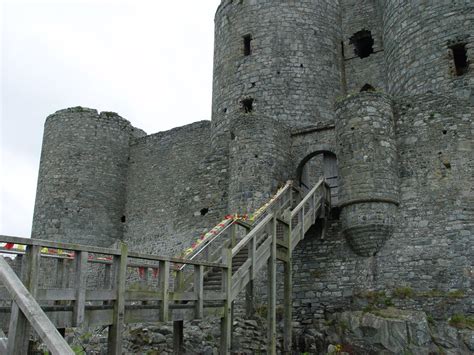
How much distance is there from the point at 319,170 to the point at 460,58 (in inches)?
209

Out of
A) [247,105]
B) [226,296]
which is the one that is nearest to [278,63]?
[247,105]

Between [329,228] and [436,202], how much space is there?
2.76 metres

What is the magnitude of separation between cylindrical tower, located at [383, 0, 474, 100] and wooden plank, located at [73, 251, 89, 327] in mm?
11009

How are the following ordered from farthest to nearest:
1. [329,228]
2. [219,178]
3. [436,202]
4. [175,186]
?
[175,186]
[219,178]
[329,228]
[436,202]

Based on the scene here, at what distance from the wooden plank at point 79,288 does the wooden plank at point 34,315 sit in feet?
6.33

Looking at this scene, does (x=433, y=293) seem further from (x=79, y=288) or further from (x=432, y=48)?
(x=79, y=288)

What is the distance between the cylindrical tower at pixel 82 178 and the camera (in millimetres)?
21734

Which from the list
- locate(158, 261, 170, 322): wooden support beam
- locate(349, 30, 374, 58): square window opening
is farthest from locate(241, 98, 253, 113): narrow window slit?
locate(158, 261, 170, 322): wooden support beam

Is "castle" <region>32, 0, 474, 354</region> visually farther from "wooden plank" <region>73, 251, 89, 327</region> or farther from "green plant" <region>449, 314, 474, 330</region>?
"wooden plank" <region>73, 251, 89, 327</region>

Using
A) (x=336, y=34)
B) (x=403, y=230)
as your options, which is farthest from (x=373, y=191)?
(x=336, y=34)

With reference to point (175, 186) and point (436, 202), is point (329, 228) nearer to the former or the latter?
point (436, 202)

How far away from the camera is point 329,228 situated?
48.1 ft

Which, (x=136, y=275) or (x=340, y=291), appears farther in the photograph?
(x=136, y=275)

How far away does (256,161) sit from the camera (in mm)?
15523
